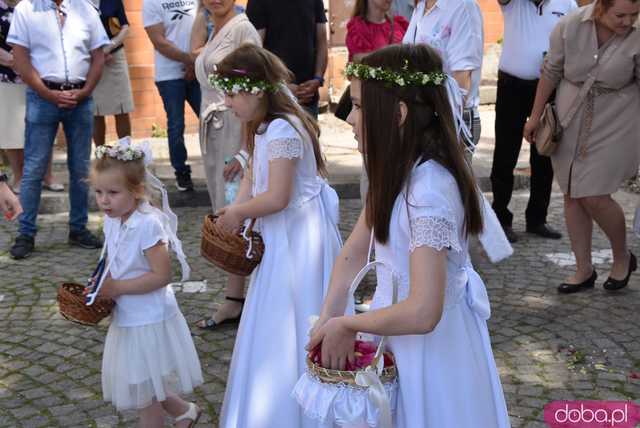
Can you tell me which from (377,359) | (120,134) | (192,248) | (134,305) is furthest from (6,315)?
(377,359)

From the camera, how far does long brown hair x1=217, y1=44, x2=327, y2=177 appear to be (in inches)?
149

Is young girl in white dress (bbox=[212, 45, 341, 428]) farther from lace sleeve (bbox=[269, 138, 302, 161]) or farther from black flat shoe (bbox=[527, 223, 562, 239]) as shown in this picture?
black flat shoe (bbox=[527, 223, 562, 239])

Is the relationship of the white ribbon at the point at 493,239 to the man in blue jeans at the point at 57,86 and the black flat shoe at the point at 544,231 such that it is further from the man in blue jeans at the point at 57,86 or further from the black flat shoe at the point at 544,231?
the man in blue jeans at the point at 57,86

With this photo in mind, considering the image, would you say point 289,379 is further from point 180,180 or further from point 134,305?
point 180,180

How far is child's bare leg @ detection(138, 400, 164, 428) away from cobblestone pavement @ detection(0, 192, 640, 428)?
0.32 metres

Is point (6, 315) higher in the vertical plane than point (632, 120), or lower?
lower

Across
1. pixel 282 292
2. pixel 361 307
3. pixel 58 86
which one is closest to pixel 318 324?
pixel 282 292

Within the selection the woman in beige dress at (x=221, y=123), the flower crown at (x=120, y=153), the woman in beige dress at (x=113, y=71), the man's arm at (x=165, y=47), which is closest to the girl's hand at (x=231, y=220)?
the flower crown at (x=120, y=153)

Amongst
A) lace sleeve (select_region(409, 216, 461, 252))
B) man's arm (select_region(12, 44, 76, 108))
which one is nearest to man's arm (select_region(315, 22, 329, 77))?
man's arm (select_region(12, 44, 76, 108))

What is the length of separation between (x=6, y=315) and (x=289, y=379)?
2504mm

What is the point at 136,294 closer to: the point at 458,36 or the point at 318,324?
the point at 318,324

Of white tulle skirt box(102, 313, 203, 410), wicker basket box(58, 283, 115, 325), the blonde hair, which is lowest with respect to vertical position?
white tulle skirt box(102, 313, 203, 410)

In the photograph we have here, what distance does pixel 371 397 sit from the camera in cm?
224

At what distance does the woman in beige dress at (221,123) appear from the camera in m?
4.96
